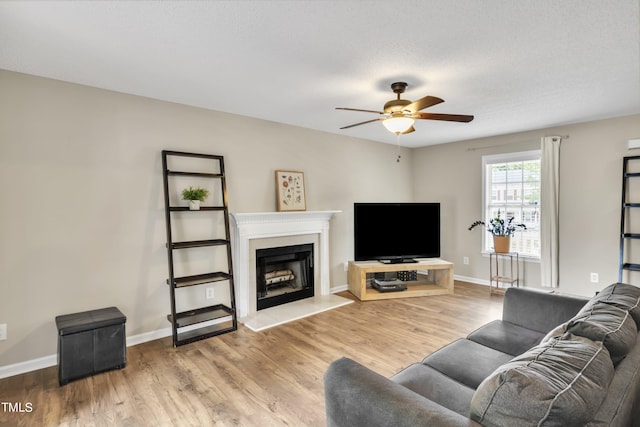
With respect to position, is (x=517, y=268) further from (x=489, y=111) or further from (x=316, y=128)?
(x=316, y=128)

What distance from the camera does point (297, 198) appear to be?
14.6 feet

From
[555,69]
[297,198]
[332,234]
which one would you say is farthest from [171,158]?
[555,69]

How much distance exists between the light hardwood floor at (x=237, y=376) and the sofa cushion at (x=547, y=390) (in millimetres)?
1347

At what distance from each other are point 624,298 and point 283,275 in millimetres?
3497

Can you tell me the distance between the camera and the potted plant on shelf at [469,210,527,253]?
4836mm

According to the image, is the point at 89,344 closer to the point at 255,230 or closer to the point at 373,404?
the point at 255,230

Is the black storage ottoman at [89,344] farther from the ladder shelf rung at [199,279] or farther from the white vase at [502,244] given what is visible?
the white vase at [502,244]

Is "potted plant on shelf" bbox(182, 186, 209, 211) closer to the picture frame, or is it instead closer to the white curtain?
the picture frame

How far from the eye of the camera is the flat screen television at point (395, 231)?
4922 millimetres

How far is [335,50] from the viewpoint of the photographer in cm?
230

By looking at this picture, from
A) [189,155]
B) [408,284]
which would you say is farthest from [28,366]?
[408,284]

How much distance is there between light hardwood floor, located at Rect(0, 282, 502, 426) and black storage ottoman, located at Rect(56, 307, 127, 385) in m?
0.08

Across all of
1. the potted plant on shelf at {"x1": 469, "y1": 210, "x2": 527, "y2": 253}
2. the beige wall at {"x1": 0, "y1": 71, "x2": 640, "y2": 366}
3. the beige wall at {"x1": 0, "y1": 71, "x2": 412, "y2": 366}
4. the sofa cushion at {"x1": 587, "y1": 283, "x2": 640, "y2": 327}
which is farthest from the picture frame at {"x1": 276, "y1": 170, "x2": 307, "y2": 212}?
the sofa cushion at {"x1": 587, "y1": 283, "x2": 640, "y2": 327}

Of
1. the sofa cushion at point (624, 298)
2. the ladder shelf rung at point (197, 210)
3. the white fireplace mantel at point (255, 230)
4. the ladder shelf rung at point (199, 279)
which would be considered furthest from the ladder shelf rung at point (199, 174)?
the sofa cushion at point (624, 298)
